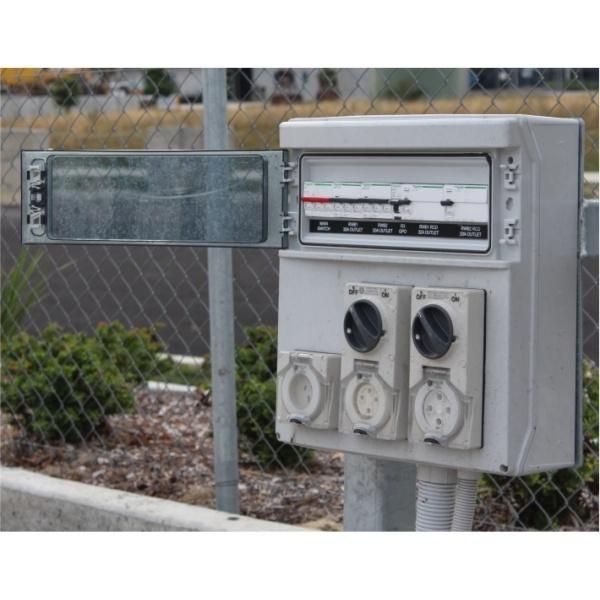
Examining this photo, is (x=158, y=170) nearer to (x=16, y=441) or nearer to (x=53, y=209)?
(x=53, y=209)

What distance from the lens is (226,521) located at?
3.46 metres

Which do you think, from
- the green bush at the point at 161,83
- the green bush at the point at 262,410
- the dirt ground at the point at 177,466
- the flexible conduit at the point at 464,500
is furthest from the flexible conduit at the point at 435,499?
the green bush at the point at 161,83

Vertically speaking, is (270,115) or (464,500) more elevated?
(270,115)

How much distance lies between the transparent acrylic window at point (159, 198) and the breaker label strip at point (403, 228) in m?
0.18

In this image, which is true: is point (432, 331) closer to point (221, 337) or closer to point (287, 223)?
point (287, 223)

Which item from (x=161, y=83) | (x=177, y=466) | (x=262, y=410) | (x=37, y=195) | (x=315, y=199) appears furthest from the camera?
(x=161, y=83)

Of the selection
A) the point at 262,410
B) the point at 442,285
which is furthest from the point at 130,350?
the point at 442,285

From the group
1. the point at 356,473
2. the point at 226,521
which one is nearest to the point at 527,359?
the point at 356,473

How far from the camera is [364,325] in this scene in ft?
7.79

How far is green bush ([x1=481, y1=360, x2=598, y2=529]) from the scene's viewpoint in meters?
3.45

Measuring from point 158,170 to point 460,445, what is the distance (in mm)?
921

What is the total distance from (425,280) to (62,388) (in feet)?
8.47

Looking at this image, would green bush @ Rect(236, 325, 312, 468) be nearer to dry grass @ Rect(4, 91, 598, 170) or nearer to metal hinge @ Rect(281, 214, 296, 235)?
dry grass @ Rect(4, 91, 598, 170)

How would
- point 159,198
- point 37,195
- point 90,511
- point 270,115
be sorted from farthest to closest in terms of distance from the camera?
point 270,115 < point 90,511 < point 37,195 < point 159,198
